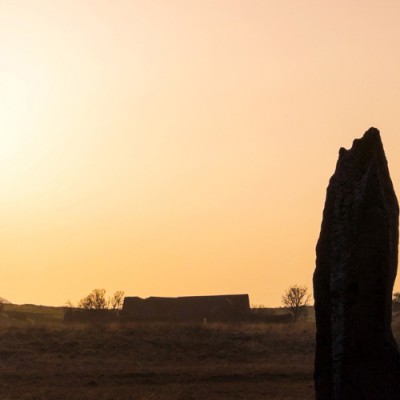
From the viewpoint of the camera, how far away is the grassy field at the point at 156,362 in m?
25.0

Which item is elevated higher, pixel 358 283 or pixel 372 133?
pixel 372 133

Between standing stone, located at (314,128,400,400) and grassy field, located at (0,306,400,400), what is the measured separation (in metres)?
9.03

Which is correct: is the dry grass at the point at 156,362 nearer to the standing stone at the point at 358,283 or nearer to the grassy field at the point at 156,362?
the grassy field at the point at 156,362

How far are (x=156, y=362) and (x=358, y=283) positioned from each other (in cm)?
2524

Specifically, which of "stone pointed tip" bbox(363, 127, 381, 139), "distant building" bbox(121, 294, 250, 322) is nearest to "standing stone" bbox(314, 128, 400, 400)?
"stone pointed tip" bbox(363, 127, 381, 139)

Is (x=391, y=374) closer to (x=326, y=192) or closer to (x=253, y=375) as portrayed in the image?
(x=326, y=192)

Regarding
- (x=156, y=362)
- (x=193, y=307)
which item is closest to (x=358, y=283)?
(x=156, y=362)

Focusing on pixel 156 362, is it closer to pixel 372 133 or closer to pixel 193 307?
pixel 372 133

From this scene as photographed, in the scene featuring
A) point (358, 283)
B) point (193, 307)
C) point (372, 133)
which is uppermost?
point (193, 307)

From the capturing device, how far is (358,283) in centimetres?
1333

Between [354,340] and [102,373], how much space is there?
64.4 ft

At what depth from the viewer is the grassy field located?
2502 centimetres

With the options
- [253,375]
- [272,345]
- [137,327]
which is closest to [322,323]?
[253,375]

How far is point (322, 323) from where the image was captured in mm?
14016
